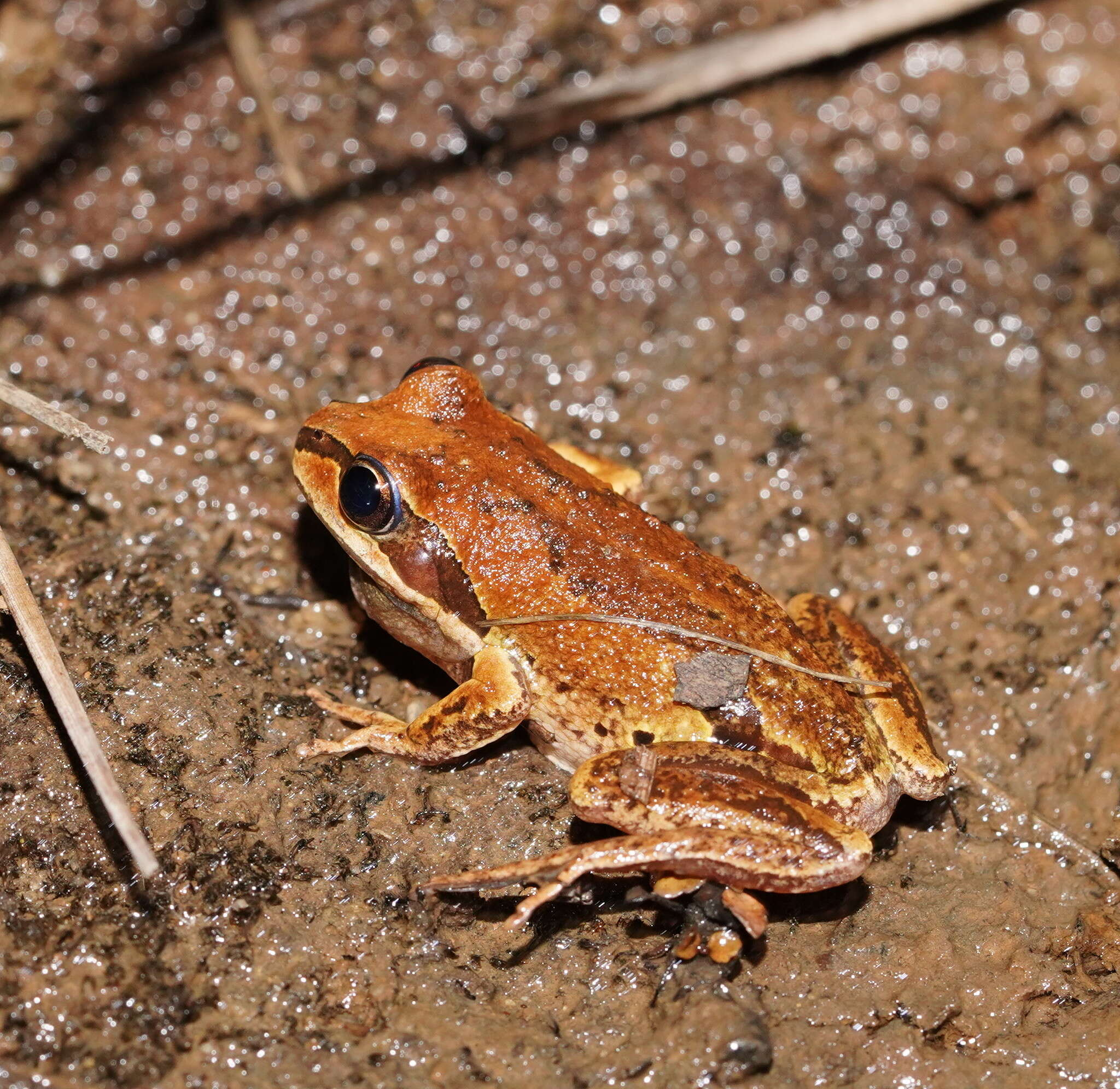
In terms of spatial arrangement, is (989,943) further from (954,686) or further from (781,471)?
(781,471)

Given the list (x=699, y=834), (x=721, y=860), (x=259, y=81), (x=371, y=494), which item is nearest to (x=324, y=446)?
(x=371, y=494)

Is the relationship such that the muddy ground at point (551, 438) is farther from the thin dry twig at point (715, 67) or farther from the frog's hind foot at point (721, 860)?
the frog's hind foot at point (721, 860)

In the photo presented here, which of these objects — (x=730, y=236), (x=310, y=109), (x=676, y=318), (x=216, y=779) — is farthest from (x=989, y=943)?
(x=310, y=109)

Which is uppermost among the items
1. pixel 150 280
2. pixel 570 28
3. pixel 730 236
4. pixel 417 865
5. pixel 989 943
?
pixel 570 28

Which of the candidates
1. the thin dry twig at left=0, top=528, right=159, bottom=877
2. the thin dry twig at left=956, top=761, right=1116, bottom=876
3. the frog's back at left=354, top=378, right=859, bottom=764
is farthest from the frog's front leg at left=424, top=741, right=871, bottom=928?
the thin dry twig at left=956, top=761, right=1116, bottom=876

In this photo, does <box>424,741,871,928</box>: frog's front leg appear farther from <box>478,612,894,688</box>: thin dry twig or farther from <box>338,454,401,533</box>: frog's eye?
<box>338,454,401,533</box>: frog's eye

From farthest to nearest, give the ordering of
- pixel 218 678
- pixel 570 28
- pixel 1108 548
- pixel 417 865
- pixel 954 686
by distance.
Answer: pixel 570 28
pixel 1108 548
pixel 954 686
pixel 218 678
pixel 417 865
